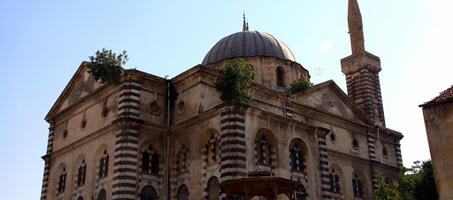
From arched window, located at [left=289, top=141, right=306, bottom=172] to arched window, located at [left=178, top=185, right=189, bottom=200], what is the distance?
563 cm

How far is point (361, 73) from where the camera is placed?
40.5 metres

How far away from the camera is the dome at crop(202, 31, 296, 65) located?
36.3 metres

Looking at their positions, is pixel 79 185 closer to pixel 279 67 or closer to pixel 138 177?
pixel 138 177

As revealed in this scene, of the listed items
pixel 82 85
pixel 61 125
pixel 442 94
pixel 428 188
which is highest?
pixel 82 85

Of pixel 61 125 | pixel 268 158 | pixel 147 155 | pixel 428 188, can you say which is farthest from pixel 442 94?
pixel 61 125

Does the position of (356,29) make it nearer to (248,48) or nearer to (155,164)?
(248,48)

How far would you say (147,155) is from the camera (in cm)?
2758

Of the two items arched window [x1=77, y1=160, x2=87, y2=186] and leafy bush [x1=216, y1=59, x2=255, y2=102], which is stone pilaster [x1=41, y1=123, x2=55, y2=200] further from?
leafy bush [x1=216, y1=59, x2=255, y2=102]

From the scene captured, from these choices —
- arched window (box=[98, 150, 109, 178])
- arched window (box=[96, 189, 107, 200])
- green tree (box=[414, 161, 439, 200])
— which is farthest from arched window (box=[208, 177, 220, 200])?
green tree (box=[414, 161, 439, 200])

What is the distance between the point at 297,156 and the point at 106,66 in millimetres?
11493

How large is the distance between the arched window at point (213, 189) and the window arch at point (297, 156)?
4.47 meters

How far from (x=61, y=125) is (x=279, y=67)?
48.9ft

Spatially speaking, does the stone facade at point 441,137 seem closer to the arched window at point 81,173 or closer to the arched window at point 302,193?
the arched window at point 302,193

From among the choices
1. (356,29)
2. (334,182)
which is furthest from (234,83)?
(356,29)
